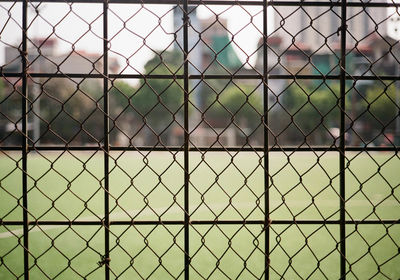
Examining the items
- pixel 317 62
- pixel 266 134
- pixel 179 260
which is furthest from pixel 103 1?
pixel 317 62

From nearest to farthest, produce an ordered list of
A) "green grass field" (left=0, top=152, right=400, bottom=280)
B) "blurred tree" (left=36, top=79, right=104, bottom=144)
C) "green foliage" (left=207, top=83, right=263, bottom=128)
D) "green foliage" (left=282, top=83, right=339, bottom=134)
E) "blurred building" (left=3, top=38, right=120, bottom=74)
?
"blurred building" (left=3, top=38, right=120, bottom=74)
"green grass field" (left=0, top=152, right=400, bottom=280)
"blurred tree" (left=36, top=79, right=104, bottom=144)
"green foliage" (left=282, top=83, right=339, bottom=134)
"green foliage" (left=207, top=83, right=263, bottom=128)

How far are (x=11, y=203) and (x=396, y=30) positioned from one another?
4675 millimetres

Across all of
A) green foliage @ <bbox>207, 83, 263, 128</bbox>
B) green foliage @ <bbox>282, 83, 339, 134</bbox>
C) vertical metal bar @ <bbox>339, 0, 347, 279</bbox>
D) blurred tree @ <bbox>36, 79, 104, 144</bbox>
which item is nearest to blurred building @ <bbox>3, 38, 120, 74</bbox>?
vertical metal bar @ <bbox>339, 0, 347, 279</bbox>

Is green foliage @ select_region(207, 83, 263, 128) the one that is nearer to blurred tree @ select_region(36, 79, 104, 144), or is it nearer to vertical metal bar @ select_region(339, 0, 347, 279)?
blurred tree @ select_region(36, 79, 104, 144)

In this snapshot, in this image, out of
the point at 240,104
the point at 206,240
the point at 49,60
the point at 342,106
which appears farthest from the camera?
the point at 240,104

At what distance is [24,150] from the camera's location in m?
1.23

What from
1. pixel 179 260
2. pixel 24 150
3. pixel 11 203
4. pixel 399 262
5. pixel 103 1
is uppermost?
pixel 103 1

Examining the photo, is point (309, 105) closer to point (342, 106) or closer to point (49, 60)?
point (342, 106)

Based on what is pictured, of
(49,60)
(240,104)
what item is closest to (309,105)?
(240,104)

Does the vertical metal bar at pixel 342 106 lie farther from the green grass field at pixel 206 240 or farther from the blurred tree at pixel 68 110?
the blurred tree at pixel 68 110

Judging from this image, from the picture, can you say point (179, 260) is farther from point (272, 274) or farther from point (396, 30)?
point (396, 30)

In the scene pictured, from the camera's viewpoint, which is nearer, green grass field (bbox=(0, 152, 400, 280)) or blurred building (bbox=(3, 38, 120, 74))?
blurred building (bbox=(3, 38, 120, 74))

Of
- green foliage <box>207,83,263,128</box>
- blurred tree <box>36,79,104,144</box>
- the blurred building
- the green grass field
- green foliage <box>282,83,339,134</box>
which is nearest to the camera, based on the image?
the blurred building

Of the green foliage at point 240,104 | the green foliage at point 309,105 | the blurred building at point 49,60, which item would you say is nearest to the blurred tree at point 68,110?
the blurred building at point 49,60
